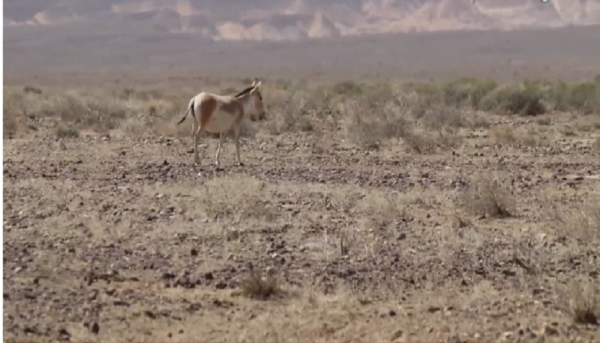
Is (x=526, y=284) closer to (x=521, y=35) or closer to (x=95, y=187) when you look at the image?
(x=95, y=187)

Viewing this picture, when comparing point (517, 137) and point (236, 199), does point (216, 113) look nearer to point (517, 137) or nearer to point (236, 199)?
point (236, 199)

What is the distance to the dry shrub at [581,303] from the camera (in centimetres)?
873

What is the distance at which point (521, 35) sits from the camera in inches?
5007

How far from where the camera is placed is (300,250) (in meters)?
11.5

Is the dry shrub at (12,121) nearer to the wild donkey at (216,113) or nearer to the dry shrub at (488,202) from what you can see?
the wild donkey at (216,113)

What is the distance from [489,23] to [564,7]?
13.4 m

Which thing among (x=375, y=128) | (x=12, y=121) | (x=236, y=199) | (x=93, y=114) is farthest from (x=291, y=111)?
(x=236, y=199)

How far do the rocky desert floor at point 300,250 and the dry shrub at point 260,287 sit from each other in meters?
0.02

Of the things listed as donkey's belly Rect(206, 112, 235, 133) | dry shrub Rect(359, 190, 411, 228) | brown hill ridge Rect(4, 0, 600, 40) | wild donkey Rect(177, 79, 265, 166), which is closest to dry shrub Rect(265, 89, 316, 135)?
wild donkey Rect(177, 79, 265, 166)

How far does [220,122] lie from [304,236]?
8.89m

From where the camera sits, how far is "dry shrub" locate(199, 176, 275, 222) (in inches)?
528

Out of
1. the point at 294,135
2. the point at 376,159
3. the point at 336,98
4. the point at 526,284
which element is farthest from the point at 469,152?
the point at 336,98

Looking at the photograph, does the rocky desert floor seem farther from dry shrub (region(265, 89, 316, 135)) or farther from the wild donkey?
dry shrub (region(265, 89, 316, 135))

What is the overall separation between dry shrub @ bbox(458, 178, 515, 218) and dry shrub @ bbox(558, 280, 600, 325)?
455 centimetres
